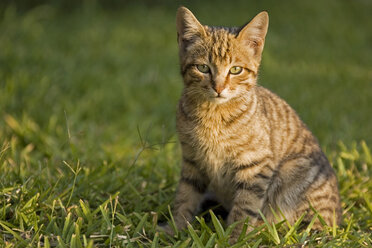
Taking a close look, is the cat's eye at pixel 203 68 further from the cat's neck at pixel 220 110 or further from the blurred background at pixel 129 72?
the blurred background at pixel 129 72

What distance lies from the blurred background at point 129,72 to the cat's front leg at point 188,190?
44 cm

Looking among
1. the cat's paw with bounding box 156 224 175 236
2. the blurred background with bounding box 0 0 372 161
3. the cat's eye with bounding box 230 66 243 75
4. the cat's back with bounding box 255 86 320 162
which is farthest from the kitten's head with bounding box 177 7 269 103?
the cat's paw with bounding box 156 224 175 236

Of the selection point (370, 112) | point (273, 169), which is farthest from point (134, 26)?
point (273, 169)

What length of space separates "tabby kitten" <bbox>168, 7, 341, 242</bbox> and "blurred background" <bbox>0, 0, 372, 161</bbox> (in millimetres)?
544

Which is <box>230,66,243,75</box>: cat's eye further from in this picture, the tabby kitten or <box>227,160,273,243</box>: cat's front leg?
<box>227,160,273,243</box>: cat's front leg

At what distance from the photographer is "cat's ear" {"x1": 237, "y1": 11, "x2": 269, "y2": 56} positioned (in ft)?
10.9

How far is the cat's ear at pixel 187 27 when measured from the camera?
3361 mm

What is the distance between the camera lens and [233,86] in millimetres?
3277

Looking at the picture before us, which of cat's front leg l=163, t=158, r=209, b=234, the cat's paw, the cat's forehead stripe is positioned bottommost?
the cat's paw

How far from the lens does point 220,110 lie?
3.44m

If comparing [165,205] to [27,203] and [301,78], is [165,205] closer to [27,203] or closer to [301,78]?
[27,203]

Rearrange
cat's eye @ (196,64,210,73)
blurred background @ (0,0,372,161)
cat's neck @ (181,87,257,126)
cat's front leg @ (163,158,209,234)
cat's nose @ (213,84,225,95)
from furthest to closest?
blurred background @ (0,0,372,161), cat's front leg @ (163,158,209,234), cat's neck @ (181,87,257,126), cat's eye @ (196,64,210,73), cat's nose @ (213,84,225,95)

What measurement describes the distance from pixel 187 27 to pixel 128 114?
272 centimetres

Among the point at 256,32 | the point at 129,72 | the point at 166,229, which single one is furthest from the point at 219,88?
the point at 129,72
